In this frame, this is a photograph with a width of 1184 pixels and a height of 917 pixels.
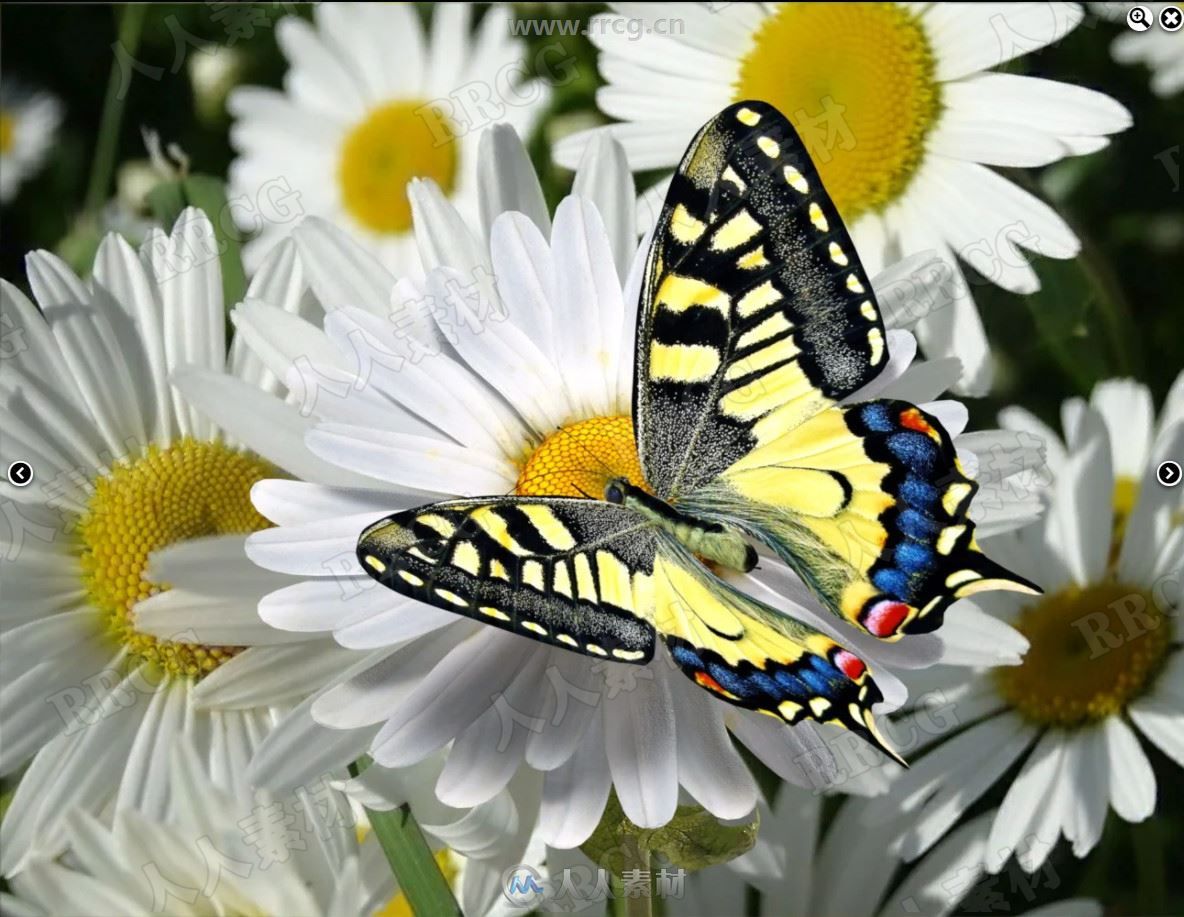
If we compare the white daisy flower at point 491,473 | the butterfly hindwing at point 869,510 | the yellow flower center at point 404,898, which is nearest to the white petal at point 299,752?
the white daisy flower at point 491,473

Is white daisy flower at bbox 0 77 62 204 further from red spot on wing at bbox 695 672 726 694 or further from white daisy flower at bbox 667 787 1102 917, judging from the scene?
red spot on wing at bbox 695 672 726 694

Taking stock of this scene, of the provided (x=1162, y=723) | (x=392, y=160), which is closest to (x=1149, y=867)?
(x=1162, y=723)

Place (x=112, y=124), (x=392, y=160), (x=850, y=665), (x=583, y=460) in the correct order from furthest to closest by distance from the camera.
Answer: (x=392, y=160) < (x=112, y=124) < (x=583, y=460) < (x=850, y=665)

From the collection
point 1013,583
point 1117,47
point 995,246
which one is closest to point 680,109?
point 995,246

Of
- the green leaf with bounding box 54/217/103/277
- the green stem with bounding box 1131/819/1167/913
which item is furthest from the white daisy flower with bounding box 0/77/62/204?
the green stem with bounding box 1131/819/1167/913

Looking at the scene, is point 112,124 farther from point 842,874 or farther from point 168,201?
point 842,874

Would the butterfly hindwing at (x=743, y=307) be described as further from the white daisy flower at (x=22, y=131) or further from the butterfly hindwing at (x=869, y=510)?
the white daisy flower at (x=22, y=131)

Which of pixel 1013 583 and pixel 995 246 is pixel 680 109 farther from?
pixel 1013 583
